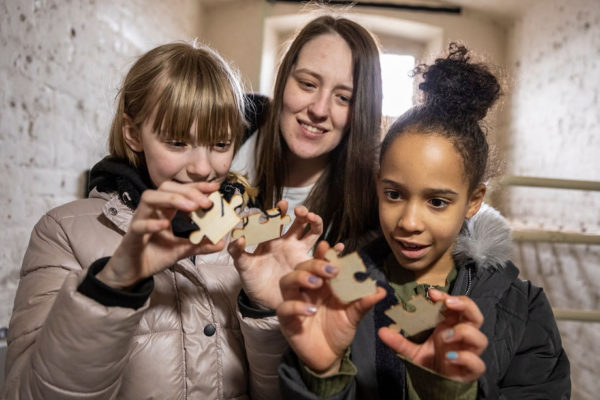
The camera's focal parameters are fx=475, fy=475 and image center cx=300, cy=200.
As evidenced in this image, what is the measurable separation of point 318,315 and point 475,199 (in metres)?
0.57

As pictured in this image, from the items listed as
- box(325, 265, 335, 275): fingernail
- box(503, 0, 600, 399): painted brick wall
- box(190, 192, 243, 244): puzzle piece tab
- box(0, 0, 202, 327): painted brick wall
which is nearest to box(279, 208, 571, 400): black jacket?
box(325, 265, 335, 275): fingernail

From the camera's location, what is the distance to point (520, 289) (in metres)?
1.14

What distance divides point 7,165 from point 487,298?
5.97 feet

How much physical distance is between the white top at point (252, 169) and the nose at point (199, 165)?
0.56 m

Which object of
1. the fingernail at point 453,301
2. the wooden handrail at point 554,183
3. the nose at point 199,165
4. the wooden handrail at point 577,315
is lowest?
the wooden handrail at point 577,315

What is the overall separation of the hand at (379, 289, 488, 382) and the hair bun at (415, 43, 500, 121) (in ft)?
1.68

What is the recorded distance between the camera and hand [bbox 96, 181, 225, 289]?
816mm

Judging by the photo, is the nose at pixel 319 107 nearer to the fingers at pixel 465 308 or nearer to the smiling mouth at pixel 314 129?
the smiling mouth at pixel 314 129

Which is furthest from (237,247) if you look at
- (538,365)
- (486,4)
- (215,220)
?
(486,4)

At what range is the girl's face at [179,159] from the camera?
115 centimetres

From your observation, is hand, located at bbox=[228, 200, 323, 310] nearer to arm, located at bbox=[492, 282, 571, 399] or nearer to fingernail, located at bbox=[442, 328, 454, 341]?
fingernail, located at bbox=[442, 328, 454, 341]

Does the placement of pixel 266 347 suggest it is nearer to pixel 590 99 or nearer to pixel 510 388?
pixel 510 388

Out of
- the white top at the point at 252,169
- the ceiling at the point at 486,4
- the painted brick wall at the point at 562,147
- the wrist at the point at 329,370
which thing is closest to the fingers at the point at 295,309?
the wrist at the point at 329,370

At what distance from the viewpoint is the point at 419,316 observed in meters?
0.91
